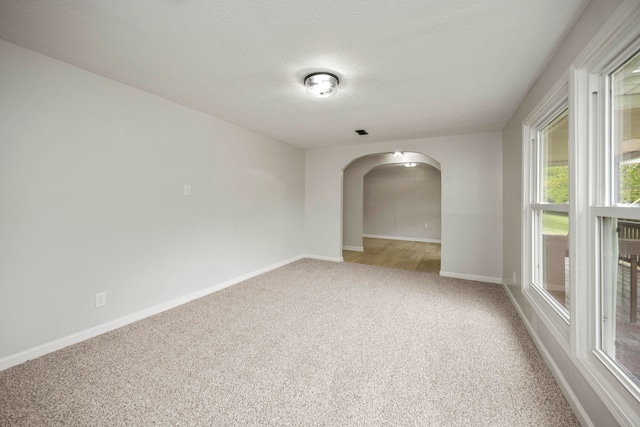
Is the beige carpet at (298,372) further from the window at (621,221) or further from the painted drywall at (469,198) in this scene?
the painted drywall at (469,198)

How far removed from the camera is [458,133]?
12.6 ft

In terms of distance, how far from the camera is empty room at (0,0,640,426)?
1342 millimetres

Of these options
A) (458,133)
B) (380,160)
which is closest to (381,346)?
(458,133)

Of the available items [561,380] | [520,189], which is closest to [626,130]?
[561,380]

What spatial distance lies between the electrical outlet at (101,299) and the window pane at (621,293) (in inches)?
137

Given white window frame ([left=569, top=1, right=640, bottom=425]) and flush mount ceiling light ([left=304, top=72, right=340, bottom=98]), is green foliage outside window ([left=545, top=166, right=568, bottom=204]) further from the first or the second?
flush mount ceiling light ([left=304, top=72, right=340, bottom=98])

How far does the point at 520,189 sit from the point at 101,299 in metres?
4.17

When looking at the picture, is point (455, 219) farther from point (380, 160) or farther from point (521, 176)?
point (380, 160)

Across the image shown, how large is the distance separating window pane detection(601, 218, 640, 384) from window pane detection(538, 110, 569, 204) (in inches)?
24.3

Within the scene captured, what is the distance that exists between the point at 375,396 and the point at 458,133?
12.2 feet

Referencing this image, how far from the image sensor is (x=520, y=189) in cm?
264

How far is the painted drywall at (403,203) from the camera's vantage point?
293 inches

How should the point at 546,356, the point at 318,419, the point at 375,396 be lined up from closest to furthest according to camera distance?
the point at 318,419
the point at 375,396
the point at 546,356

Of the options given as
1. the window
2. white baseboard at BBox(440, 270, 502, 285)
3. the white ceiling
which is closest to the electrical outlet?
the white ceiling
